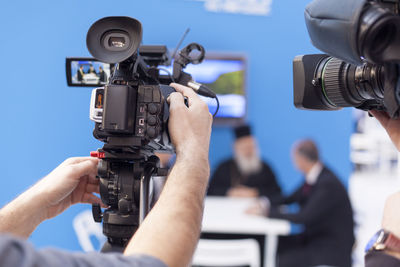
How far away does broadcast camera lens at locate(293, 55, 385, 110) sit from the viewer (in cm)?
87

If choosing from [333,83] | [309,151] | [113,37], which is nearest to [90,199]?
[113,37]

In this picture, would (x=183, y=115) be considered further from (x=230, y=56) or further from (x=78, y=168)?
(x=230, y=56)

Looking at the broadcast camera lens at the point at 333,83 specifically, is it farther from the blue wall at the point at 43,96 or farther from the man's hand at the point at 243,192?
the man's hand at the point at 243,192

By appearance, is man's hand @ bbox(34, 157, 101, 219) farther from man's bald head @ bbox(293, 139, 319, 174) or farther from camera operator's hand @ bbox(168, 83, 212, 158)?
man's bald head @ bbox(293, 139, 319, 174)

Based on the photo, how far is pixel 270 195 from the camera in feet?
12.0

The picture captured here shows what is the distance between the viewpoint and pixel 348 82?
0.92 metres

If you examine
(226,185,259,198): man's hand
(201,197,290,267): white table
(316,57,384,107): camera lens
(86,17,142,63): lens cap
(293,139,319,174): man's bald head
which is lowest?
(201,197,290,267): white table

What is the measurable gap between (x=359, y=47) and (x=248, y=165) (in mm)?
3048

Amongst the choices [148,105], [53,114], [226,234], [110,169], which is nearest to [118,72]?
[148,105]

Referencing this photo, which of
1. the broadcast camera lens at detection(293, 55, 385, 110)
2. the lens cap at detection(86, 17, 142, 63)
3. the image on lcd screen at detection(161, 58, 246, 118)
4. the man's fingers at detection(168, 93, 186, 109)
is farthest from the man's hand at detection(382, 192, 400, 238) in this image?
the image on lcd screen at detection(161, 58, 246, 118)

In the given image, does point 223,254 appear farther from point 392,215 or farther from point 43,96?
point 392,215

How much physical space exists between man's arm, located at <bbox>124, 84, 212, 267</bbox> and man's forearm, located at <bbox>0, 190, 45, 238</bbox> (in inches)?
15.5

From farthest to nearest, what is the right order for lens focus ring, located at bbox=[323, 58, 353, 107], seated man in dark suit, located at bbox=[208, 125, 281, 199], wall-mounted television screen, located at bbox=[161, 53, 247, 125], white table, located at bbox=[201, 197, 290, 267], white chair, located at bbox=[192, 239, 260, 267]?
seated man in dark suit, located at bbox=[208, 125, 281, 199]
wall-mounted television screen, located at bbox=[161, 53, 247, 125]
white table, located at bbox=[201, 197, 290, 267]
white chair, located at bbox=[192, 239, 260, 267]
lens focus ring, located at bbox=[323, 58, 353, 107]

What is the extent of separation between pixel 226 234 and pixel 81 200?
2.22 meters
